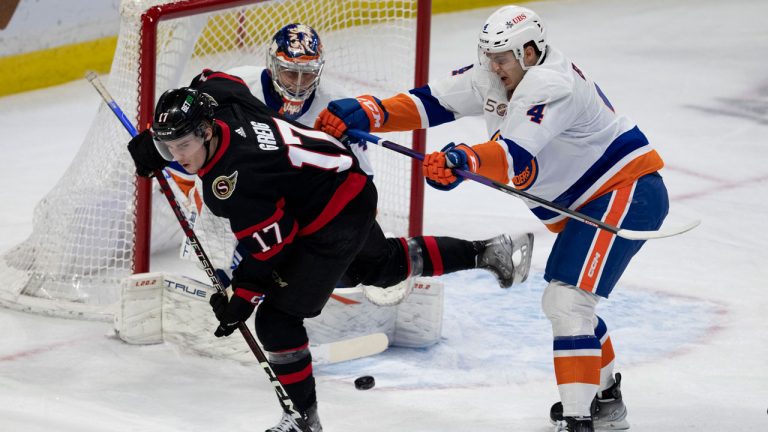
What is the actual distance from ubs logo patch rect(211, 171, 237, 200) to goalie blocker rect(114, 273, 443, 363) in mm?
1020

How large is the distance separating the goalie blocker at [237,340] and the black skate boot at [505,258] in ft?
1.03

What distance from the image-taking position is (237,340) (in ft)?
13.0

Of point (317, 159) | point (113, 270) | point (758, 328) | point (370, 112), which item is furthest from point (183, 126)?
point (758, 328)

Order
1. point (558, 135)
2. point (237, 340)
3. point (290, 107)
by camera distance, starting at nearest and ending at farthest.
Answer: point (558, 135) < point (290, 107) < point (237, 340)

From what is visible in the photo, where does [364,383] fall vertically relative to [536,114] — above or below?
below

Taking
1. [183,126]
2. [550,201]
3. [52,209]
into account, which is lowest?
[52,209]

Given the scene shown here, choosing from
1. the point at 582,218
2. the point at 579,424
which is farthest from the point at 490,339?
Answer: the point at 582,218

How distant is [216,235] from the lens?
4043 mm

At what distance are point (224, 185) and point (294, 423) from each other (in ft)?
2.34

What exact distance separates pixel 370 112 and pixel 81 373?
1219 millimetres

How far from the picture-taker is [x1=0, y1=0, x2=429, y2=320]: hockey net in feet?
13.3

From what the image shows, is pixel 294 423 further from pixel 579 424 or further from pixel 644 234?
pixel 644 234

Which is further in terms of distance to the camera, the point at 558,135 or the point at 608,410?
the point at 608,410

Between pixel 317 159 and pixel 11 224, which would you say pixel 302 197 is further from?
pixel 11 224
